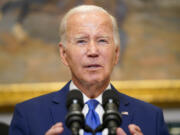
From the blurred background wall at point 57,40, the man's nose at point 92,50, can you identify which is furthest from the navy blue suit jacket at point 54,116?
the blurred background wall at point 57,40

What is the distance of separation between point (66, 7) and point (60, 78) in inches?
36.2

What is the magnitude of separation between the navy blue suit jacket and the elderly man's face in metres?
0.25

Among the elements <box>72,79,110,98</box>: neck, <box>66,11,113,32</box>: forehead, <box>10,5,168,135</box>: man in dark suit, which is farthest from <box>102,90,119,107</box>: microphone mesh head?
<box>66,11,113,32</box>: forehead

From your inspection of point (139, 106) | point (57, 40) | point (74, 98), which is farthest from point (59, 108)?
point (57, 40)

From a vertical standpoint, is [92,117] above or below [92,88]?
below

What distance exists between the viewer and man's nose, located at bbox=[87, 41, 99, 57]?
2.61 metres

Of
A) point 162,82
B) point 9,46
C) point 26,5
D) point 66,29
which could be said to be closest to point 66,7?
point 26,5

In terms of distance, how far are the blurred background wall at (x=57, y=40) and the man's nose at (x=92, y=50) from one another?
239 cm

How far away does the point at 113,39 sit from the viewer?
2.84 m

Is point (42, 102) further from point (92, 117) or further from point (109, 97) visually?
point (109, 97)

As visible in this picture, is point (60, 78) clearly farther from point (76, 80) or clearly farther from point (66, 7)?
point (76, 80)

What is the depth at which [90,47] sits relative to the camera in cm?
264

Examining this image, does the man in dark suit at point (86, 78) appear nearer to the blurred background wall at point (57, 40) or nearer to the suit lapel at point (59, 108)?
the suit lapel at point (59, 108)

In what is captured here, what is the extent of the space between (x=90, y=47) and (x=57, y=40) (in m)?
2.42
